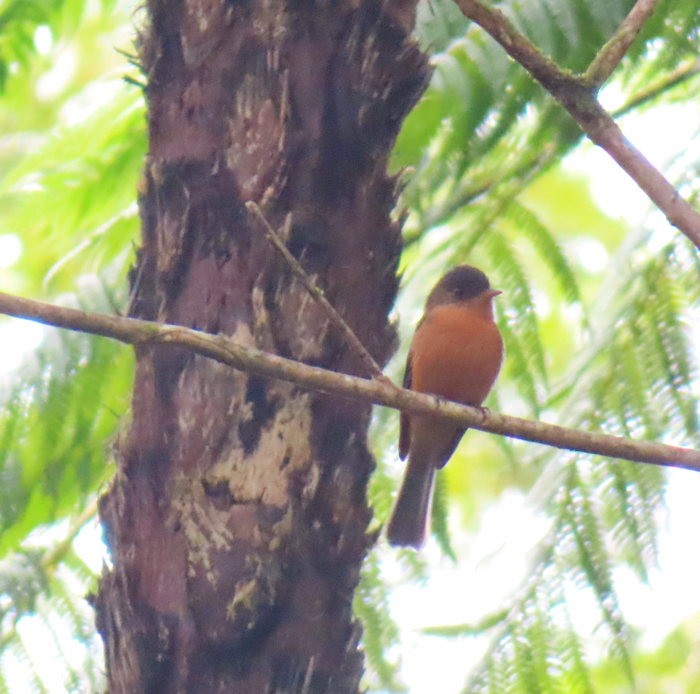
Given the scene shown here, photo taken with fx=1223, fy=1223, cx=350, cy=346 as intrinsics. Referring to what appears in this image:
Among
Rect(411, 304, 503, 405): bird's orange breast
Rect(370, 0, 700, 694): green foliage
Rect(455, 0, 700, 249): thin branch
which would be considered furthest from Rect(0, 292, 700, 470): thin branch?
Rect(411, 304, 503, 405): bird's orange breast

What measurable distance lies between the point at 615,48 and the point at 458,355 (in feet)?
6.94

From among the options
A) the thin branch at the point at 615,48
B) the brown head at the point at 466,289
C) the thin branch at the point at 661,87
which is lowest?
the thin branch at the point at 615,48

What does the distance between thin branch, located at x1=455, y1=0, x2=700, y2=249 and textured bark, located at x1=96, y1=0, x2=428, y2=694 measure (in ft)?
2.13

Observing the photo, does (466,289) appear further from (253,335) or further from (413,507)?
(253,335)

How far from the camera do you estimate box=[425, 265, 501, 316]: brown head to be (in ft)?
15.0

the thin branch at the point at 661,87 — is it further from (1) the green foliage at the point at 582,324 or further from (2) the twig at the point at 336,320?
(2) the twig at the point at 336,320

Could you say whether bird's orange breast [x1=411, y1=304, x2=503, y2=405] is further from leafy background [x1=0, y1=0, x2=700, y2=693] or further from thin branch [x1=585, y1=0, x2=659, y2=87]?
thin branch [x1=585, y1=0, x2=659, y2=87]

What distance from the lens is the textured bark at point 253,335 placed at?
2.76m

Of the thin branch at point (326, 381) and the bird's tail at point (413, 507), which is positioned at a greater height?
the bird's tail at point (413, 507)

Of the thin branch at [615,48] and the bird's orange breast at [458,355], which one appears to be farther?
the bird's orange breast at [458,355]

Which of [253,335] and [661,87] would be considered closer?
[253,335]

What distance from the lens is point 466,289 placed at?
4.62 metres

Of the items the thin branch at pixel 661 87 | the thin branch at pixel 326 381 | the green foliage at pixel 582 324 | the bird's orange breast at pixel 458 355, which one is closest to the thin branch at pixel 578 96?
the thin branch at pixel 326 381

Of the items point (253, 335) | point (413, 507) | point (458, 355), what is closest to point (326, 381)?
point (253, 335)
